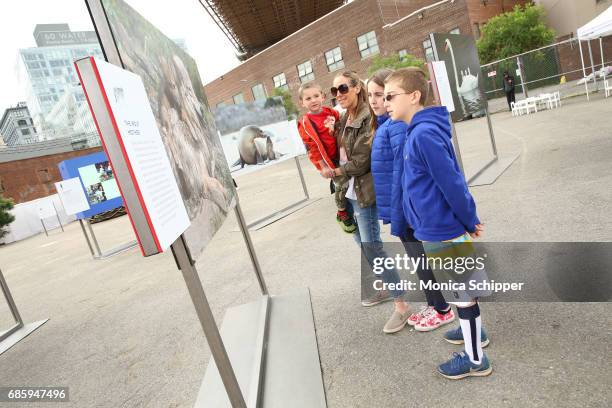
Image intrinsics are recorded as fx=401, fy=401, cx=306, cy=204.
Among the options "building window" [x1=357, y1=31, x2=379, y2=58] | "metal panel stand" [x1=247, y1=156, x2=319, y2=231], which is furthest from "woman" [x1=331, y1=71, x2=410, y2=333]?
"building window" [x1=357, y1=31, x2=379, y2=58]

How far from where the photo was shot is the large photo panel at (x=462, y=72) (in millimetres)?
6676

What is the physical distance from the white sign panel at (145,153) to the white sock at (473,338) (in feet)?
5.28

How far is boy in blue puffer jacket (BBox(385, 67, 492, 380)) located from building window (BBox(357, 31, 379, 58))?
2924 cm

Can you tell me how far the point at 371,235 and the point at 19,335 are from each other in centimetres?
507

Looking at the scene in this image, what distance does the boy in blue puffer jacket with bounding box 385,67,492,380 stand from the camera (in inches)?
82.7

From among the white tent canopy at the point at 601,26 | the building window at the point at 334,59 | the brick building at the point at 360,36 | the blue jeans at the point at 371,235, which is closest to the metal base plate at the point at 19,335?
the blue jeans at the point at 371,235

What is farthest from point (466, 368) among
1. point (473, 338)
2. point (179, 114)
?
point (179, 114)

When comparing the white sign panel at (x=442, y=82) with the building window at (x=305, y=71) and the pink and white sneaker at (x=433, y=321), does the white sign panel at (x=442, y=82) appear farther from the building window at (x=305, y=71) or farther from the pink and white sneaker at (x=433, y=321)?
the building window at (x=305, y=71)

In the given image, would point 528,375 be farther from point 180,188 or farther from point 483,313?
point 180,188

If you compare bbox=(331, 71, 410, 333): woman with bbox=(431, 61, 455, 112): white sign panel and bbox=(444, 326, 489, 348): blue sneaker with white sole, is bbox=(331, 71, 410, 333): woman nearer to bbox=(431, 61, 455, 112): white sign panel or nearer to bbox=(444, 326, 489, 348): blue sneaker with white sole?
bbox=(444, 326, 489, 348): blue sneaker with white sole

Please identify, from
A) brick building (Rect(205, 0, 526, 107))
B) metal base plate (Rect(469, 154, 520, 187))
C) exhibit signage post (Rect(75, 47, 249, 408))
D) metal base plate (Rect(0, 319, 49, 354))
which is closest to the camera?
exhibit signage post (Rect(75, 47, 249, 408))

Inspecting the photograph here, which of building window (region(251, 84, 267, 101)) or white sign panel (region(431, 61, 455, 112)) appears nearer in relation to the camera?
white sign panel (region(431, 61, 455, 112))

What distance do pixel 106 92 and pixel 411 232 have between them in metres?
2.03

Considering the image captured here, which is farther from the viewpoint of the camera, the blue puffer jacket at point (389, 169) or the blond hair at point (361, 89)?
the blond hair at point (361, 89)
